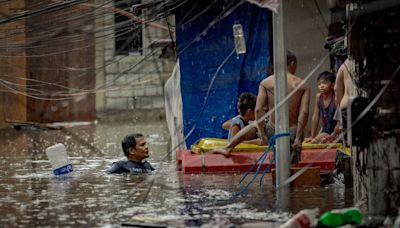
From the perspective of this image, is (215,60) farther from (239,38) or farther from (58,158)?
(58,158)

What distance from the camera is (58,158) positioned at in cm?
1393

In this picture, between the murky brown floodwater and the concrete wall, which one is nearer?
the murky brown floodwater

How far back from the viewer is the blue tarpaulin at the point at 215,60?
15.5 meters

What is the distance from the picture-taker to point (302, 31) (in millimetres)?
16406

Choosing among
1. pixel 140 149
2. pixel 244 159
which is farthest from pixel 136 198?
pixel 244 159

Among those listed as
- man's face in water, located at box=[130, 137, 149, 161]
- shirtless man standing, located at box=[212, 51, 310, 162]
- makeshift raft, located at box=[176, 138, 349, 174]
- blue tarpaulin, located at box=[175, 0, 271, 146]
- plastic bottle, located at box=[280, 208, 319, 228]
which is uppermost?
blue tarpaulin, located at box=[175, 0, 271, 146]

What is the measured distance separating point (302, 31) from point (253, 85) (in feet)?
4.78

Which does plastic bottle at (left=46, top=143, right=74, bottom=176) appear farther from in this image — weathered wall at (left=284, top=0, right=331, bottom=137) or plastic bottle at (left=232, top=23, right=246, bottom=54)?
weathered wall at (left=284, top=0, right=331, bottom=137)

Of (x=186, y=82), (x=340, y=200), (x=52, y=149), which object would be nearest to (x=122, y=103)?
(x=186, y=82)

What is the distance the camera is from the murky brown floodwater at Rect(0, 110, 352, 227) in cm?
905

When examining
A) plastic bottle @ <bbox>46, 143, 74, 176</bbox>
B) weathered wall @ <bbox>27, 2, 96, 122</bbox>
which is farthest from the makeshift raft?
weathered wall @ <bbox>27, 2, 96, 122</bbox>

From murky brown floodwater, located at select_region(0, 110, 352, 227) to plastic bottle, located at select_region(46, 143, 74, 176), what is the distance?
0.21 metres

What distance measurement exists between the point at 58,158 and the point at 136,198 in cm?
356

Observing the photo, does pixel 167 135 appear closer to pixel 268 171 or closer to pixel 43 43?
pixel 43 43
